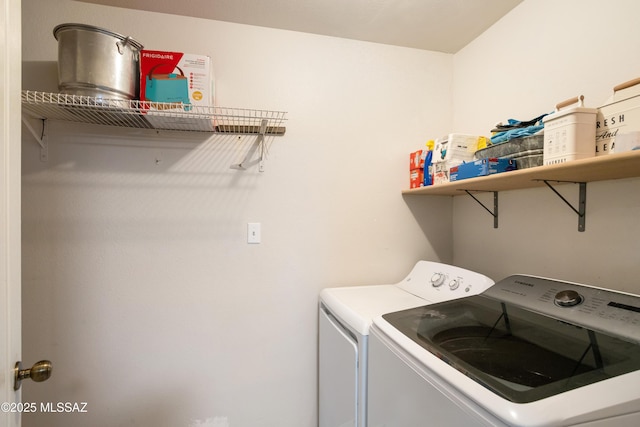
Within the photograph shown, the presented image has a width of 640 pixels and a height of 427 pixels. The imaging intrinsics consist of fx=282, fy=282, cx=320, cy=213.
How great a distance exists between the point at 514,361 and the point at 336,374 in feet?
2.62

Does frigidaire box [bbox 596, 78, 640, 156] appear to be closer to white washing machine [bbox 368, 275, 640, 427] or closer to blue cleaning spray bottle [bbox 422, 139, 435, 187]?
white washing machine [bbox 368, 275, 640, 427]

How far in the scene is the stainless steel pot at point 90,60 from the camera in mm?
1080

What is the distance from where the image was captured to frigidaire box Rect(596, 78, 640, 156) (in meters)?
0.85

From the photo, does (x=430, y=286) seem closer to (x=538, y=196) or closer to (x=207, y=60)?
(x=538, y=196)

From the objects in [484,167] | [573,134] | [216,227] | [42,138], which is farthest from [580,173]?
[42,138]

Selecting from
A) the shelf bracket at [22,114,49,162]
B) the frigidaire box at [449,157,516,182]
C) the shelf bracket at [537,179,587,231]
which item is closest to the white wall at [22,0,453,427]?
the shelf bracket at [22,114,49,162]

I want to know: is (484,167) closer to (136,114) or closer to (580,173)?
(580,173)

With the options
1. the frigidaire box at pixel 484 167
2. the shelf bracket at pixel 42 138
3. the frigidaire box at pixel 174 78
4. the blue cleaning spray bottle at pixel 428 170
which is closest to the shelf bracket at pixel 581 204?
the frigidaire box at pixel 484 167

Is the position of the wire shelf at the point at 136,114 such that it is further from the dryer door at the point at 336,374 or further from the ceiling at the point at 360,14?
the dryer door at the point at 336,374

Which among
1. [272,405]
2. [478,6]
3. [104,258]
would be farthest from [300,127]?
[272,405]

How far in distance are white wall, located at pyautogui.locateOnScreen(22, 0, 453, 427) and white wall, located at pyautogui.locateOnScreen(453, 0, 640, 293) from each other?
0.95ft

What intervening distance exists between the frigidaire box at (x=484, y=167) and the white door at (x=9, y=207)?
154 centimetres

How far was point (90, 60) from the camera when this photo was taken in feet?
3.57

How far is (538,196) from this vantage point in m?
1.34
